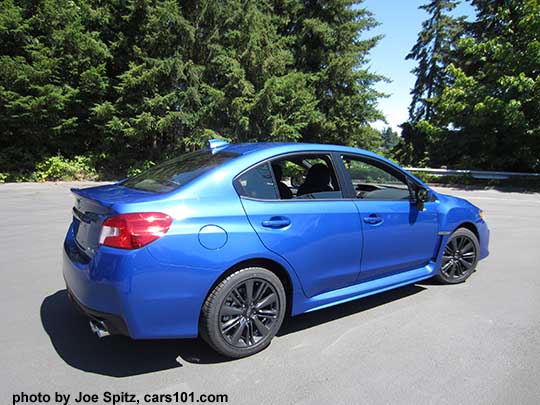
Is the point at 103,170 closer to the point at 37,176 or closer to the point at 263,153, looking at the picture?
the point at 37,176

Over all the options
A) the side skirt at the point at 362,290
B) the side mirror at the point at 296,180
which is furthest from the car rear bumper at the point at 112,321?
the side mirror at the point at 296,180

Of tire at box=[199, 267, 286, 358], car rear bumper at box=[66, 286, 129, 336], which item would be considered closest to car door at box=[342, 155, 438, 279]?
tire at box=[199, 267, 286, 358]

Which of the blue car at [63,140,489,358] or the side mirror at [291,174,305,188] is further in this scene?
the side mirror at [291,174,305,188]

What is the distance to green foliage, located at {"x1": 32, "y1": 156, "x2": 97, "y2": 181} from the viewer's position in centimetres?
1589

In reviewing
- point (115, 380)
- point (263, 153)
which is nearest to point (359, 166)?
point (263, 153)

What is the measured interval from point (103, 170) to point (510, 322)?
1801 cm

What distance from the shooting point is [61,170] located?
1612 centimetres

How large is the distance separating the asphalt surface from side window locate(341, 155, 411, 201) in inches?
44.7

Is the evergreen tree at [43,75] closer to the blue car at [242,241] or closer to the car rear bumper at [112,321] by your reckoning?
the blue car at [242,241]

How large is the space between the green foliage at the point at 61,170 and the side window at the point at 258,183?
15775 millimetres

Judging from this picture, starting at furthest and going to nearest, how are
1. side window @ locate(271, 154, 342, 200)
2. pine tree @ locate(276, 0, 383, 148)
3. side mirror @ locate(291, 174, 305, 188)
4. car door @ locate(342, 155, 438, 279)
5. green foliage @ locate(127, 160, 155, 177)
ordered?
pine tree @ locate(276, 0, 383, 148) → green foliage @ locate(127, 160, 155, 177) → side mirror @ locate(291, 174, 305, 188) → car door @ locate(342, 155, 438, 279) → side window @ locate(271, 154, 342, 200)

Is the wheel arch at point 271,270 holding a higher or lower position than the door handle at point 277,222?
lower

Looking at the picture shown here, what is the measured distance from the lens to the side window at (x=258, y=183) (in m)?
2.88

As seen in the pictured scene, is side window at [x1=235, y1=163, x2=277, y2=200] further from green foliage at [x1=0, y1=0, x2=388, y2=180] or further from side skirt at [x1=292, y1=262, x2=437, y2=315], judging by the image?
green foliage at [x1=0, y1=0, x2=388, y2=180]
